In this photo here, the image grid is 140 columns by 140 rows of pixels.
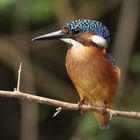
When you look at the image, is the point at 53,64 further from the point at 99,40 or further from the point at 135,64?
the point at 99,40

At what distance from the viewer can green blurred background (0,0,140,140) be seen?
236 inches

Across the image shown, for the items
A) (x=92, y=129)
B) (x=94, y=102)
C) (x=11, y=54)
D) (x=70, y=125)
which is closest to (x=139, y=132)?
(x=92, y=129)

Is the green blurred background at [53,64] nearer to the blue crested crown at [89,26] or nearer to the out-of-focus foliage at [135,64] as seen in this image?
the out-of-focus foliage at [135,64]

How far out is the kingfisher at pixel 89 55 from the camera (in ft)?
11.9

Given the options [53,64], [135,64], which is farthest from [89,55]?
[53,64]

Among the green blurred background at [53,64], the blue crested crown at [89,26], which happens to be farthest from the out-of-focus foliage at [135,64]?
the blue crested crown at [89,26]

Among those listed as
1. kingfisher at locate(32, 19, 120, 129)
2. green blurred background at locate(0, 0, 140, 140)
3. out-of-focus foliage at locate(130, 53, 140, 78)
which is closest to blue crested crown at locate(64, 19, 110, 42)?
kingfisher at locate(32, 19, 120, 129)

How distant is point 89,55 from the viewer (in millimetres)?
3613

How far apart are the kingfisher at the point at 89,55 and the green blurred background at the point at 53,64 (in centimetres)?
209

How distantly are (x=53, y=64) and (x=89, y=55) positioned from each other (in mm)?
3254

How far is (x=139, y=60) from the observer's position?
593cm

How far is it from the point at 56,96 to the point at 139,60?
1067mm

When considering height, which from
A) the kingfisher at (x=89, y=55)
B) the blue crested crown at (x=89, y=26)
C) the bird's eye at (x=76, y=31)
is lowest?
the kingfisher at (x=89, y=55)

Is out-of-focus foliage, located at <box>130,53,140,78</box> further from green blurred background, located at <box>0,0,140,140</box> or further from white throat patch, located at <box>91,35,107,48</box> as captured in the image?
white throat patch, located at <box>91,35,107,48</box>
